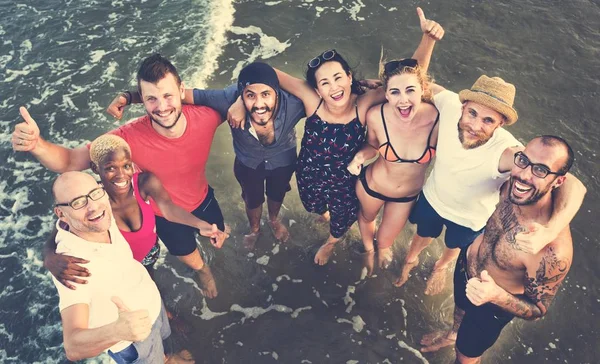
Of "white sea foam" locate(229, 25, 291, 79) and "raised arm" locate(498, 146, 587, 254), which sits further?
"white sea foam" locate(229, 25, 291, 79)

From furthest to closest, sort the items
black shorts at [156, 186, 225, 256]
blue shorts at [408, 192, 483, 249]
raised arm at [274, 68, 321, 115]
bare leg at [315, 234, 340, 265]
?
bare leg at [315, 234, 340, 265] < black shorts at [156, 186, 225, 256] < blue shorts at [408, 192, 483, 249] < raised arm at [274, 68, 321, 115]

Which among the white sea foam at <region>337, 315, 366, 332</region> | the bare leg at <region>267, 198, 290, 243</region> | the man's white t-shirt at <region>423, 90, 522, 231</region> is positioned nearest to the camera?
the man's white t-shirt at <region>423, 90, 522, 231</region>

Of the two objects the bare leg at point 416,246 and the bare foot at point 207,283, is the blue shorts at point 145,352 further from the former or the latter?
the bare leg at point 416,246

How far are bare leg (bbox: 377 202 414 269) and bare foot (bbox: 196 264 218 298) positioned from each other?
2.42 meters

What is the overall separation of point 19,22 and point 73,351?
10330 millimetres

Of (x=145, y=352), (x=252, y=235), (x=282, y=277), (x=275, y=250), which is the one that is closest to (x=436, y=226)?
(x=282, y=277)

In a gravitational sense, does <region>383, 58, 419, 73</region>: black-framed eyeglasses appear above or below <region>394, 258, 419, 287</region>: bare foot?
above

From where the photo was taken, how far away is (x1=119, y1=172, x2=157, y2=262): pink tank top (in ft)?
13.2

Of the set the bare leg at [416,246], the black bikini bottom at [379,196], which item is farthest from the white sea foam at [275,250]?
the black bikini bottom at [379,196]

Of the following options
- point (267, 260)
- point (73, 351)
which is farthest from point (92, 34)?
point (73, 351)

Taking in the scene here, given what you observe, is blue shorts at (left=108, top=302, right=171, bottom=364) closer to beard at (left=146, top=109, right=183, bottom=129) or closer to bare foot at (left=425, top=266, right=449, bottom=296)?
beard at (left=146, top=109, right=183, bottom=129)

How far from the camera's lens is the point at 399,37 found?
984 cm

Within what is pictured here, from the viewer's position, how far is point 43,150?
3.82 metres

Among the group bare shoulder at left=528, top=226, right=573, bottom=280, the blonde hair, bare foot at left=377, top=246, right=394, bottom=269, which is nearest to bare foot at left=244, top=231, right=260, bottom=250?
bare foot at left=377, top=246, right=394, bottom=269
